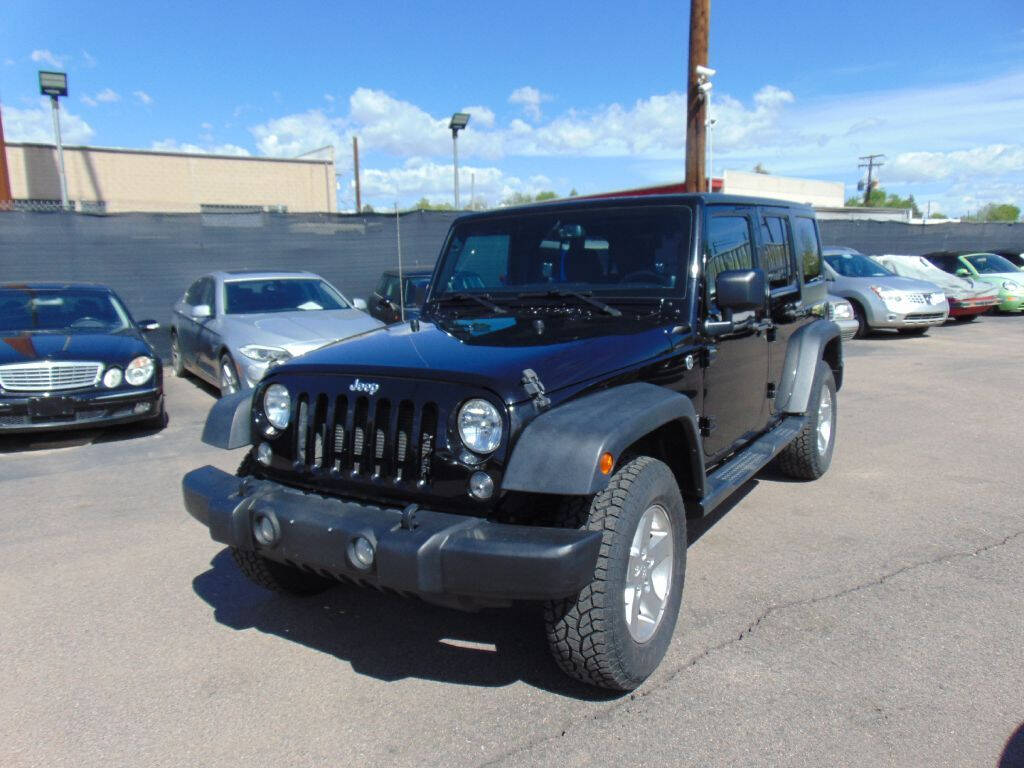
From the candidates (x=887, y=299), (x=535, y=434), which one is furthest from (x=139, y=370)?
(x=887, y=299)

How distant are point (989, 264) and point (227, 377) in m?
17.9

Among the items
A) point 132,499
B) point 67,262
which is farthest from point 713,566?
point 67,262

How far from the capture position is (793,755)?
2643 mm

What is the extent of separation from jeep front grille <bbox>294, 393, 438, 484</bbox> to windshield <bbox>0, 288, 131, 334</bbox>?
580 cm

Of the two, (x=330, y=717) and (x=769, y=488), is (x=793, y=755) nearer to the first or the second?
(x=330, y=717)

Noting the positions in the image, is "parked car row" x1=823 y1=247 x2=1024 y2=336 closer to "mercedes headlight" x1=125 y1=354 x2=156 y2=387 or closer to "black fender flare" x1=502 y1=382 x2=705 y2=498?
"mercedes headlight" x1=125 y1=354 x2=156 y2=387

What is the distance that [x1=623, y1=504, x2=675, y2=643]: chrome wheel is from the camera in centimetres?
301

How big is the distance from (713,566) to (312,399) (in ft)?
7.62

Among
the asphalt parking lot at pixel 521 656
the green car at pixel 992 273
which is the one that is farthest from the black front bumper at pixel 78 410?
the green car at pixel 992 273

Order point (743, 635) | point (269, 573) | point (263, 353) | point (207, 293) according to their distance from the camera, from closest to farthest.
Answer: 1. point (743, 635)
2. point (269, 573)
3. point (263, 353)
4. point (207, 293)

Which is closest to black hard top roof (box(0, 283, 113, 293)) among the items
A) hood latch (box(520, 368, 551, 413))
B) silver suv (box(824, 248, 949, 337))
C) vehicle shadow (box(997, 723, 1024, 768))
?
hood latch (box(520, 368, 551, 413))

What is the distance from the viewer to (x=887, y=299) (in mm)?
14172

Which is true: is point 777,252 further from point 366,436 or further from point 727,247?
point 366,436

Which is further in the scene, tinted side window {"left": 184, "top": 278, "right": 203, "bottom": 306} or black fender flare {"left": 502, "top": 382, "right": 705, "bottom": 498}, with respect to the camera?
tinted side window {"left": 184, "top": 278, "right": 203, "bottom": 306}
